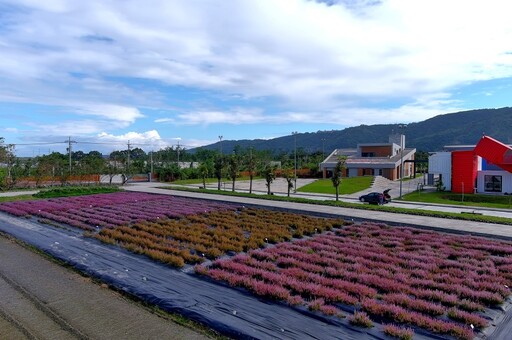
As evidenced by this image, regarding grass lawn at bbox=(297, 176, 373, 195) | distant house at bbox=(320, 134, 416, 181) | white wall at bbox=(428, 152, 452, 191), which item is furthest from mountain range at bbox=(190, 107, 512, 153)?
white wall at bbox=(428, 152, 452, 191)

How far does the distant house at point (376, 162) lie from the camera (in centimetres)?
5709

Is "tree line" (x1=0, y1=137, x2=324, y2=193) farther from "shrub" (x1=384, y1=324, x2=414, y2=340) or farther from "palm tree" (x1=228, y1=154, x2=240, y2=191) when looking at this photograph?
"shrub" (x1=384, y1=324, x2=414, y2=340)

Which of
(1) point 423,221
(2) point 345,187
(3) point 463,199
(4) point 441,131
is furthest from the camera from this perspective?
(4) point 441,131

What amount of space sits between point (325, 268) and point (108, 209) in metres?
18.9

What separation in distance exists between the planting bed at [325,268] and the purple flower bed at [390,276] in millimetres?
31

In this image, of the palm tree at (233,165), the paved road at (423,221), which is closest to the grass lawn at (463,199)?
the paved road at (423,221)

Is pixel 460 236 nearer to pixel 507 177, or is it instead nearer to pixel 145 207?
pixel 145 207

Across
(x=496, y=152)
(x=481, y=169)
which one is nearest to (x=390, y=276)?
(x=496, y=152)

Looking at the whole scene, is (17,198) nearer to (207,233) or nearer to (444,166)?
(207,233)

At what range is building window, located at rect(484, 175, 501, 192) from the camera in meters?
40.7

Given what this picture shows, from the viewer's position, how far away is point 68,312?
9172 mm

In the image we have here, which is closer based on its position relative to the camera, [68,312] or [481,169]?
[68,312]

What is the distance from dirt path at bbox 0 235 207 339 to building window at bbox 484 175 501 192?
42.1 metres

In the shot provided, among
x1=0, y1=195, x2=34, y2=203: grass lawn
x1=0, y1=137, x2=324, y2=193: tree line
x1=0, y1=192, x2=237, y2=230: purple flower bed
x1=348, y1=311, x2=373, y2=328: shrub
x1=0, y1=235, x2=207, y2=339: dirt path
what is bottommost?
x1=0, y1=235, x2=207, y2=339: dirt path
